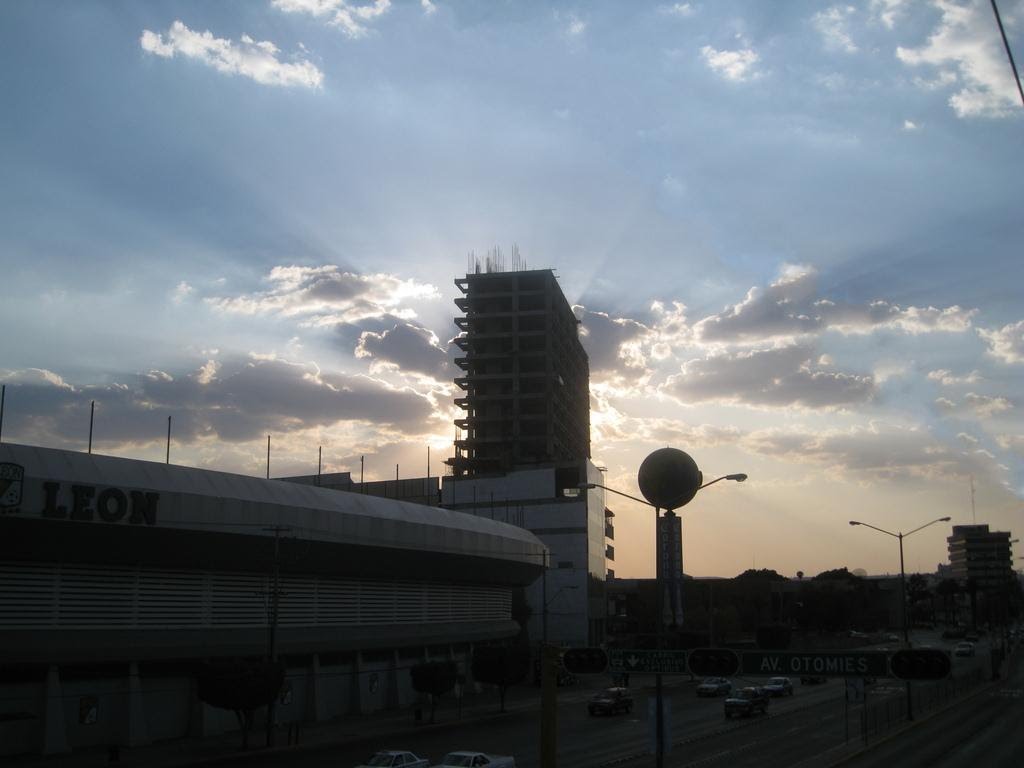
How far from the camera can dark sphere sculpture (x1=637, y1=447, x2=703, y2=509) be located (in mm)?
25000

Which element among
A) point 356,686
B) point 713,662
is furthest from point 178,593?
point 713,662

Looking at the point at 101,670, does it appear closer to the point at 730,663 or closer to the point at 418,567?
the point at 418,567

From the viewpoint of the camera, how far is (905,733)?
165 ft

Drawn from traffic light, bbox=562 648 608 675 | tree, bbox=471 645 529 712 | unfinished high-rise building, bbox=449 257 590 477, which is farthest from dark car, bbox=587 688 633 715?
unfinished high-rise building, bbox=449 257 590 477

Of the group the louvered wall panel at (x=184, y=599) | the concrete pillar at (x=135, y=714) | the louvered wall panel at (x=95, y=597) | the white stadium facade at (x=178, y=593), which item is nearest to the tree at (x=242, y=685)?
the concrete pillar at (x=135, y=714)

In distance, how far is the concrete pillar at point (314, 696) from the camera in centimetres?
6044

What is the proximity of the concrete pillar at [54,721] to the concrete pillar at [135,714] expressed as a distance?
3.27 m

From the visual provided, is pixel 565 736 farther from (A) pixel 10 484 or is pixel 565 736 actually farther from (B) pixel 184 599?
(A) pixel 10 484

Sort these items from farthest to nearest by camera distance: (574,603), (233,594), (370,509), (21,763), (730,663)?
(574,603), (370,509), (233,594), (21,763), (730,663)

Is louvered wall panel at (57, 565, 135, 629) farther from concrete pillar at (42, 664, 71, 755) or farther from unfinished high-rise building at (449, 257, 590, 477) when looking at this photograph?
unfinished high-rise building at (449, 257, 590, 477)

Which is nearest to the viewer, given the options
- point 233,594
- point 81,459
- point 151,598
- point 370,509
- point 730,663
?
point 730,663

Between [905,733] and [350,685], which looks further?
[350,685]

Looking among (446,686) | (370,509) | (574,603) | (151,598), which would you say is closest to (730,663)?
(151,598)

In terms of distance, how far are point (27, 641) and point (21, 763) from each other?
5396 mm
